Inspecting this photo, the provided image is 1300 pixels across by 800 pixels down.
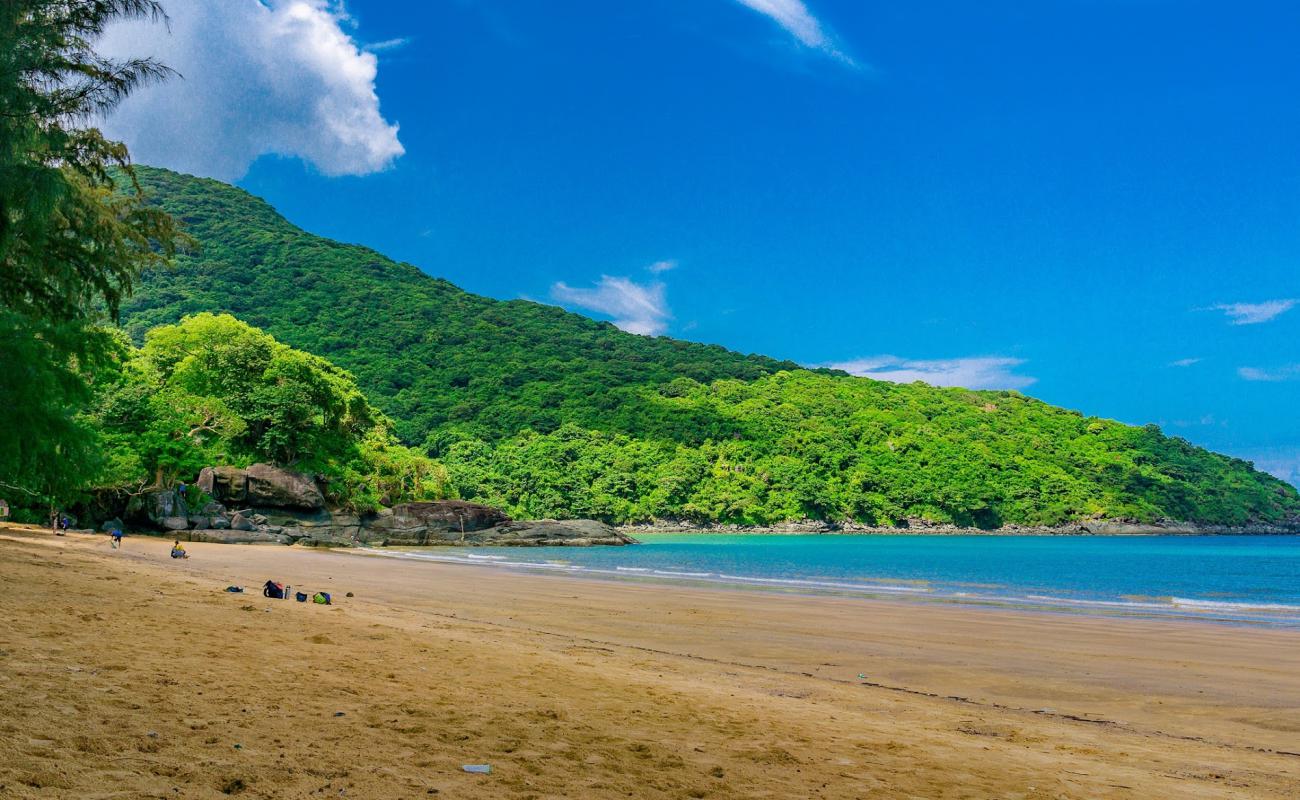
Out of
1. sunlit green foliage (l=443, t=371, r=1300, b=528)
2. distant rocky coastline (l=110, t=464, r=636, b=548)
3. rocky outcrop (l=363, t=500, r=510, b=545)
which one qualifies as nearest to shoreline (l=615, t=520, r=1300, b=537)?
sunlit green foliage (l=443, t=371, r=1300, b=528)

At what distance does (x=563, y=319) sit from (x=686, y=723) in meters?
155

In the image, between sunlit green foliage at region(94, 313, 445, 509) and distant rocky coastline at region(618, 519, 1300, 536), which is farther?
distant rocky coastline at region(618, 519, 1300, 536)

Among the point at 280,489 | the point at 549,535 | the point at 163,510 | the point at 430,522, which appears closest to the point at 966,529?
the point at 549,535

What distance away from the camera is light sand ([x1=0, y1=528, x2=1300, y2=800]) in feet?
17.4

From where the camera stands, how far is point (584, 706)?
7.98m

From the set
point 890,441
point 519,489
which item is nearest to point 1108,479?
point 890,441

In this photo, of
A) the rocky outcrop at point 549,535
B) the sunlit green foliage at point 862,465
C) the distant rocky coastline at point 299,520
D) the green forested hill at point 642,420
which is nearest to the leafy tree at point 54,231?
the distant rocky coastline at point 299,520

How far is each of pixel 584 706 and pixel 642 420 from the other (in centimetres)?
11190

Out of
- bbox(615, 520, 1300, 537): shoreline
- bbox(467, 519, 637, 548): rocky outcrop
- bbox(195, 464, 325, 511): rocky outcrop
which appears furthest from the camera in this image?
bbox(615, 520, 1300, 537): shoreline

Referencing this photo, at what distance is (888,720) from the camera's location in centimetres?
884

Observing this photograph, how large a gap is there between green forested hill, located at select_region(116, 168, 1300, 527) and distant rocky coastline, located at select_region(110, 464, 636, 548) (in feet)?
83.5

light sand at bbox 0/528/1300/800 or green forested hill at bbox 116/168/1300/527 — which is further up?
green forested hill at bbox 116/168/1300/527

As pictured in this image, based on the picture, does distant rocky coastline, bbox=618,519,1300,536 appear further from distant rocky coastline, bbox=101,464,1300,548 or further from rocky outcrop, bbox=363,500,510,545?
rocky outcrop, bbox=363,500,510,545

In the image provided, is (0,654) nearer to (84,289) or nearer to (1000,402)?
(84,289)
